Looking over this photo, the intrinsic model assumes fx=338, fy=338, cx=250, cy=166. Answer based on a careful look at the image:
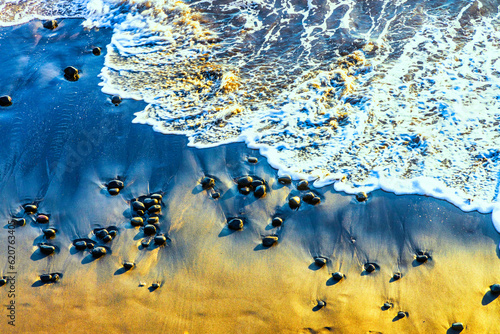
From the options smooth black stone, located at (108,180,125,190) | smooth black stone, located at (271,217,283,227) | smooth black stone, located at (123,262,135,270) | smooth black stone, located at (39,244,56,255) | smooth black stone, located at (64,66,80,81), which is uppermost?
smooth black stone, located at (64,66,80,81)

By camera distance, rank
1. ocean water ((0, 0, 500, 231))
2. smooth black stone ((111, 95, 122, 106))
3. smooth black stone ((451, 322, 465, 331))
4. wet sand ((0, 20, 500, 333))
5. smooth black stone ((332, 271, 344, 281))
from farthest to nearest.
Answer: smooth black stone ((111, 95, 122, 106))
ocean water ((0, 0, 500, 231))
smooth black stone ((332, 271, 344, 281))
wet sand ((0, 20, 500, 333))
smooth black stone ((451, 322, 465, 331))

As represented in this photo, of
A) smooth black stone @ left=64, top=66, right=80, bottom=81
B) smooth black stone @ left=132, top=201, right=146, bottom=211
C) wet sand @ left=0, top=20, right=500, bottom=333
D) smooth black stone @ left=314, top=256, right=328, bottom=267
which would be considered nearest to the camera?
wet sand @ left=0, top=20, right=500, bottom=333

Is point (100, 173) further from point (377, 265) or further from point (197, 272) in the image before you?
point (377, 265)

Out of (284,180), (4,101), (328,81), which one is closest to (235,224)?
(284,180)

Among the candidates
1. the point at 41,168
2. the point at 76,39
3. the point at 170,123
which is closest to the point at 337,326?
the point at 170,123

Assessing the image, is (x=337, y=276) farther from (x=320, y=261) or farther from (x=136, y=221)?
(x=136, y=221)

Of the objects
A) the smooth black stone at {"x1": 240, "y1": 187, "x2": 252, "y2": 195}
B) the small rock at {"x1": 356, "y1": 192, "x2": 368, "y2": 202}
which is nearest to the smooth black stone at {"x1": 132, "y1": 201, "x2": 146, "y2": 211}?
the smooth black stone at {"x1": 240, "y1": 187, "x2": 252, "y2": 195}

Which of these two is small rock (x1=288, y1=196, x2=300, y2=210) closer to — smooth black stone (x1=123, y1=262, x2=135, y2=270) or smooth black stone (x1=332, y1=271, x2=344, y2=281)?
smooth black stone (x1=332, y1=271, x2=344, y2=281)
